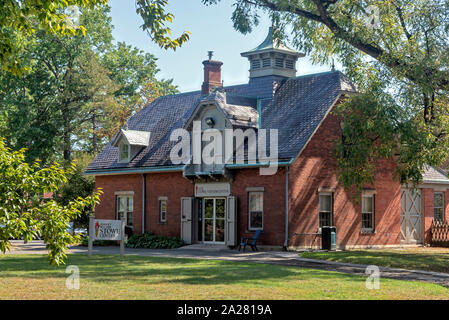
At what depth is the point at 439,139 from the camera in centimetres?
2353

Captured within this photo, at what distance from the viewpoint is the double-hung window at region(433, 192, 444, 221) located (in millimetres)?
36000

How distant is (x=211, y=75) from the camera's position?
36.3 metres

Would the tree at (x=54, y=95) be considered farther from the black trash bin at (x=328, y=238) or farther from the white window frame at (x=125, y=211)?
the black trash bin at (x=328, y=238)

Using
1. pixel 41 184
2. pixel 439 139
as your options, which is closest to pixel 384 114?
pixel 439 139

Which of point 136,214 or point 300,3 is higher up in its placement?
point 300,3

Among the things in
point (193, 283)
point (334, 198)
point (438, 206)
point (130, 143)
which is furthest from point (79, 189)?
point (193, 283)

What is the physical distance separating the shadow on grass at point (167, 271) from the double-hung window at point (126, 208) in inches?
491

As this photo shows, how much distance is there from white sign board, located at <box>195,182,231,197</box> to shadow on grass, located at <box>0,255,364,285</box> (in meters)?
8.26

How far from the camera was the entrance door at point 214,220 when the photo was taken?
1196 inches

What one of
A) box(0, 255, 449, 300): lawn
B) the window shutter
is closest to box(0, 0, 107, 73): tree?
box(0, 255, 449, 300): lawn

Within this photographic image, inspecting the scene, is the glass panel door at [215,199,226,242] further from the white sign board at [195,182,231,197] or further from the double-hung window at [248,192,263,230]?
the double-hung window at [248,192,263,230]

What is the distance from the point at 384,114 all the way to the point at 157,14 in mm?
12273

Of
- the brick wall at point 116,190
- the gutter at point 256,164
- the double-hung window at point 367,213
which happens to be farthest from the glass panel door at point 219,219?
the double-hung window at point 367,213

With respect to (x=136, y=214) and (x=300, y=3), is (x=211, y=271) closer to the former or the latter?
(x=300, y=3)
